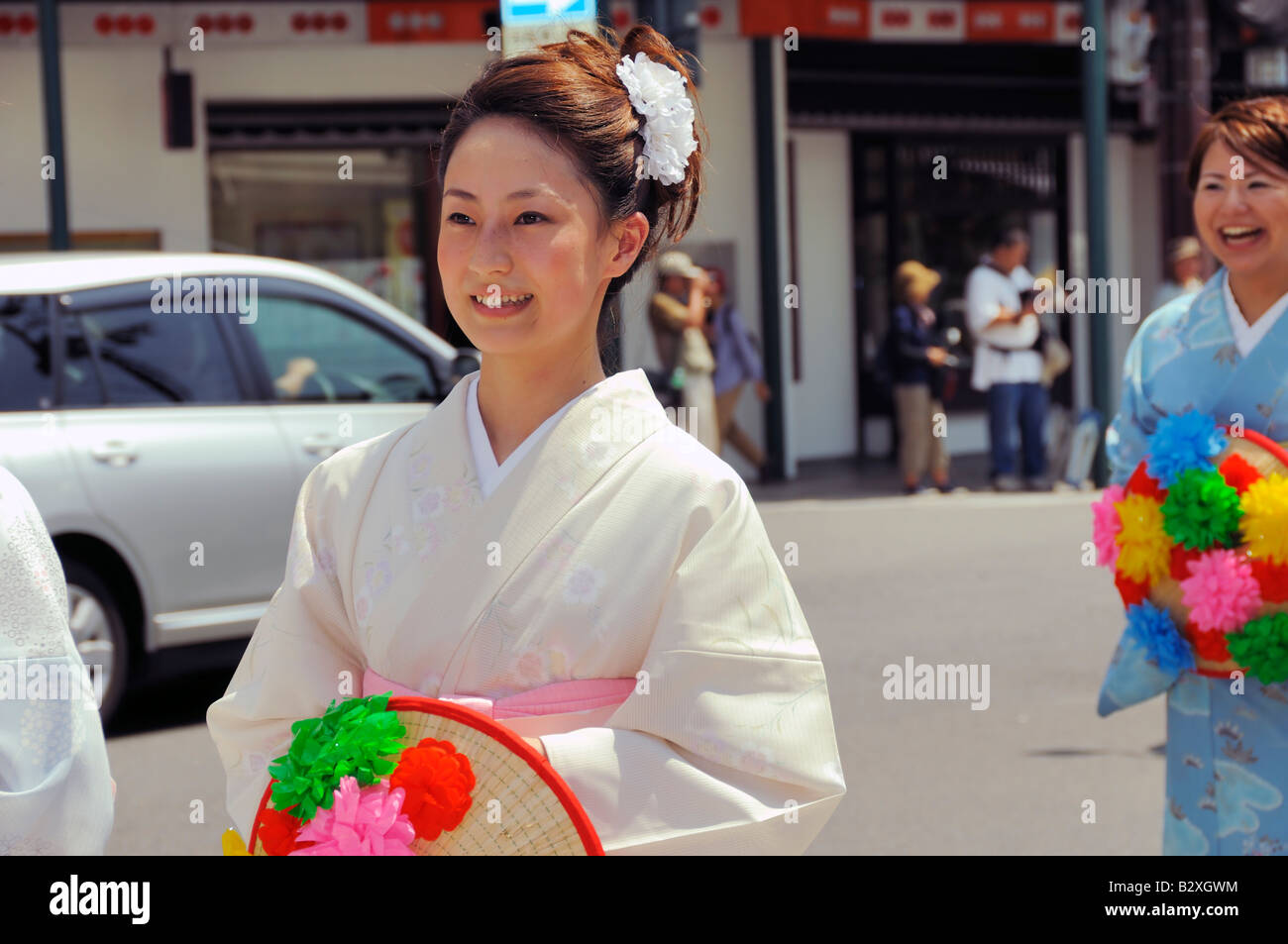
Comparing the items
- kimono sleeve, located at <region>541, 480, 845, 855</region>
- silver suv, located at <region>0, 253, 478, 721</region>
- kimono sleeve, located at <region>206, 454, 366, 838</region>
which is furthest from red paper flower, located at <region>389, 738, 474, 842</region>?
silver suv, located at <region>0, 253, 478, 721</region>

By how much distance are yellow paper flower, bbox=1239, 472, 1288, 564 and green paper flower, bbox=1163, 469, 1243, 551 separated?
3 centimetres

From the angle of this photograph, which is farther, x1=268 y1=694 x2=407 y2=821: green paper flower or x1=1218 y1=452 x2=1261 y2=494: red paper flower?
x1=1218 y1=452 x2=1261 y2=494: red paper flower

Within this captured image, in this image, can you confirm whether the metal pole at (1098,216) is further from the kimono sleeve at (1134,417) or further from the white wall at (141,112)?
the kimono sleeve at (1134,417)

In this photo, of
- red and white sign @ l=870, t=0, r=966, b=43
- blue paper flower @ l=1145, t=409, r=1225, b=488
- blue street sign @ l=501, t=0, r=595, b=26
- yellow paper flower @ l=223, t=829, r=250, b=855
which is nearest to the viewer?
yellow paper flower @ l=223, t=829, r=250, b=855

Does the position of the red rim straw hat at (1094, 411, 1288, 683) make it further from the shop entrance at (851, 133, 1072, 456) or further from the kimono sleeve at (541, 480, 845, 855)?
the shop entrance at (851, 133, 1072, 456)

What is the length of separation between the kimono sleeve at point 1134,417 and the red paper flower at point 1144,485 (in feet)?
0.30

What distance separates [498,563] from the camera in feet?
6.91

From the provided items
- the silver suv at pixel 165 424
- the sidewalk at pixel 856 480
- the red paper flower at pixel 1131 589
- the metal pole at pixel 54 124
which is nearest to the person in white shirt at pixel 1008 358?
the sidewalk at pixel 856 480

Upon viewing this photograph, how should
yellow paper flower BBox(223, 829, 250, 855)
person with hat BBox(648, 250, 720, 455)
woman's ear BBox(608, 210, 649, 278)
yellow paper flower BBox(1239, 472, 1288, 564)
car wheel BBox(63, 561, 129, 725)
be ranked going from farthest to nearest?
person with hat BBox(648, 250, 720, 455) → car wheel BBox(63, 561, 129, 725) → yellow paper flower BBox(1239, 472, 1288, 564) → woman's ear BBox(608, 210, 649, 278) → yellow paper flower BBox(223, 829, 250, 855)

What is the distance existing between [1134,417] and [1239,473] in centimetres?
44

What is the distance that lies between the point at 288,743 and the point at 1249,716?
214cm

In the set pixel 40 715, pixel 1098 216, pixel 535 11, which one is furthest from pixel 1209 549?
pixel 1098 216

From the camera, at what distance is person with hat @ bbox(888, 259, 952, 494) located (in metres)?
12.8

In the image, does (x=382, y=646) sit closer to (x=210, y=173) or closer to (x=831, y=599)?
(x=831, y=599)
